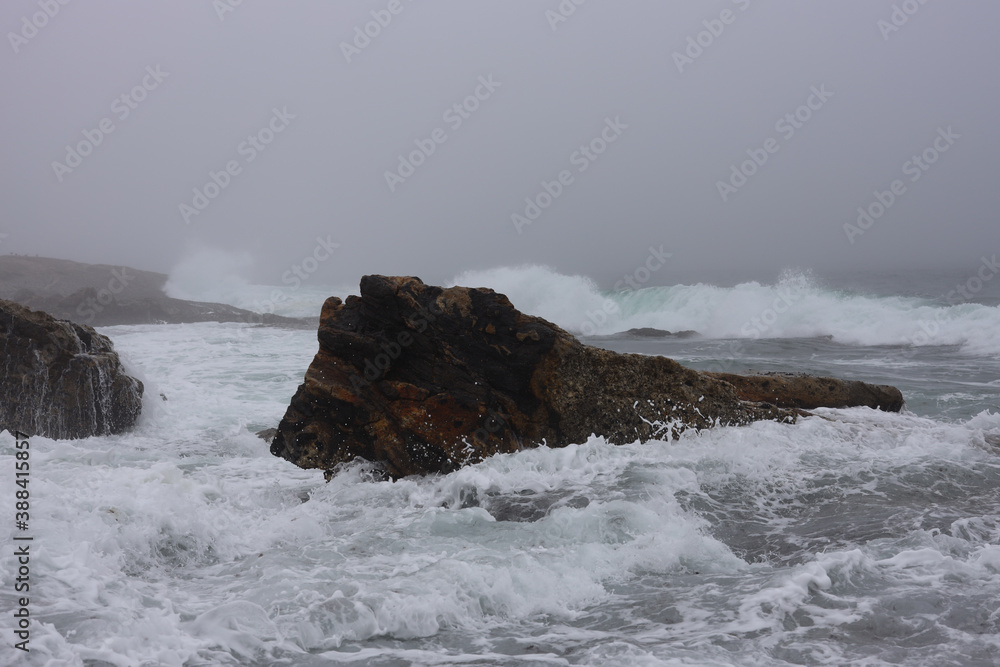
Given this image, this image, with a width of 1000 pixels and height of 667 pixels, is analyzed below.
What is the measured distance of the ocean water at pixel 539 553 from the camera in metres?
3.20

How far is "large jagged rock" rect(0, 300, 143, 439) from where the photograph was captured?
25.4 ft

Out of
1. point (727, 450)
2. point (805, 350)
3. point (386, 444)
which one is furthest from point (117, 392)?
point (805, 350)

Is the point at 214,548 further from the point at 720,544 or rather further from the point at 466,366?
the point at 720,544

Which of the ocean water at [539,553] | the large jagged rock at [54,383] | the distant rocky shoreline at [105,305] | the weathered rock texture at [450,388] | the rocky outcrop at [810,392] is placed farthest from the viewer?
the distant rocky shoreline at [105,305]

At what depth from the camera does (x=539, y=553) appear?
4285mm

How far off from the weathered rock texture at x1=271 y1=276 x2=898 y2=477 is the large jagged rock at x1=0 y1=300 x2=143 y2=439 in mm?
3133

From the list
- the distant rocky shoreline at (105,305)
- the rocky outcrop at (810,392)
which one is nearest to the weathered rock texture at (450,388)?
the rocky outcrop at (810,392)

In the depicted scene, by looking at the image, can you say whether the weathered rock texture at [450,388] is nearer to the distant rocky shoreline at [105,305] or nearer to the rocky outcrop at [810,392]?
the rocky outcrop at [810,392]

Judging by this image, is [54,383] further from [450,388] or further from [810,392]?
[810,392]

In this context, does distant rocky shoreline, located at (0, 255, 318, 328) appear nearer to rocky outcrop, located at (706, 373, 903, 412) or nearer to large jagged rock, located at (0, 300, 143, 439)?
large jagged rock, located at (0, 300, 143, 439)

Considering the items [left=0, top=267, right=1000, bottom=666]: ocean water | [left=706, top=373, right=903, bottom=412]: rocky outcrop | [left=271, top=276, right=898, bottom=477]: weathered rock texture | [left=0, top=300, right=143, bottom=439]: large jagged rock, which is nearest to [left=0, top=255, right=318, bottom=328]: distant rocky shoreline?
[left=0, top=300, right=143, bottom=439]: large jagged rock

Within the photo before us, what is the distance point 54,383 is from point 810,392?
8880mm

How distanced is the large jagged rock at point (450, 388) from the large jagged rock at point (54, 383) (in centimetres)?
311

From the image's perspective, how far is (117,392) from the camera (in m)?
8.42
